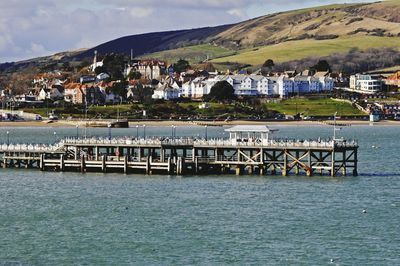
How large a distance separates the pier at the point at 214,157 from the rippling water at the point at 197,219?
6.83ft

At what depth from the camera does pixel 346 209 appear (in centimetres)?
6919

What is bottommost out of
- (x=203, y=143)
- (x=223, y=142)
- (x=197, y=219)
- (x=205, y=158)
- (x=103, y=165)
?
(x=197, y=219)

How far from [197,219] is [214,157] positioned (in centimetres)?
2633

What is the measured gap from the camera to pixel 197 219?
212 feet

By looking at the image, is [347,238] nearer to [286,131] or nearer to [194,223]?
[194,223]

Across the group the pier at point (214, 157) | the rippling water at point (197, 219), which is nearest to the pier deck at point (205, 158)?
the pier at point (214, 157)

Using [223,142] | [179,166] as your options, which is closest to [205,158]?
[223,142]

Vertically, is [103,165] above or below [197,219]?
above

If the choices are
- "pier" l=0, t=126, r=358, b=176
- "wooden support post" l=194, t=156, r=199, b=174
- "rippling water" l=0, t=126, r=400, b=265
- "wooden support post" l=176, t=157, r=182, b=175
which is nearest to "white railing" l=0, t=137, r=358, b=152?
"pier" l=0, t=126, r=358, b=176

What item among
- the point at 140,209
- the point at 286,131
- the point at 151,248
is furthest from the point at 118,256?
the point at 286,131

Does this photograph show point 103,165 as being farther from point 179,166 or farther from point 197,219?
point 197,219

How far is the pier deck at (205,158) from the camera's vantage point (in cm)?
8806

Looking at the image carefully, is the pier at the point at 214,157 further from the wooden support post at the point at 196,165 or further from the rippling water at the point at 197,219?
the rippling water at the point at 197,219

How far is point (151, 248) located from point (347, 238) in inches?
466
